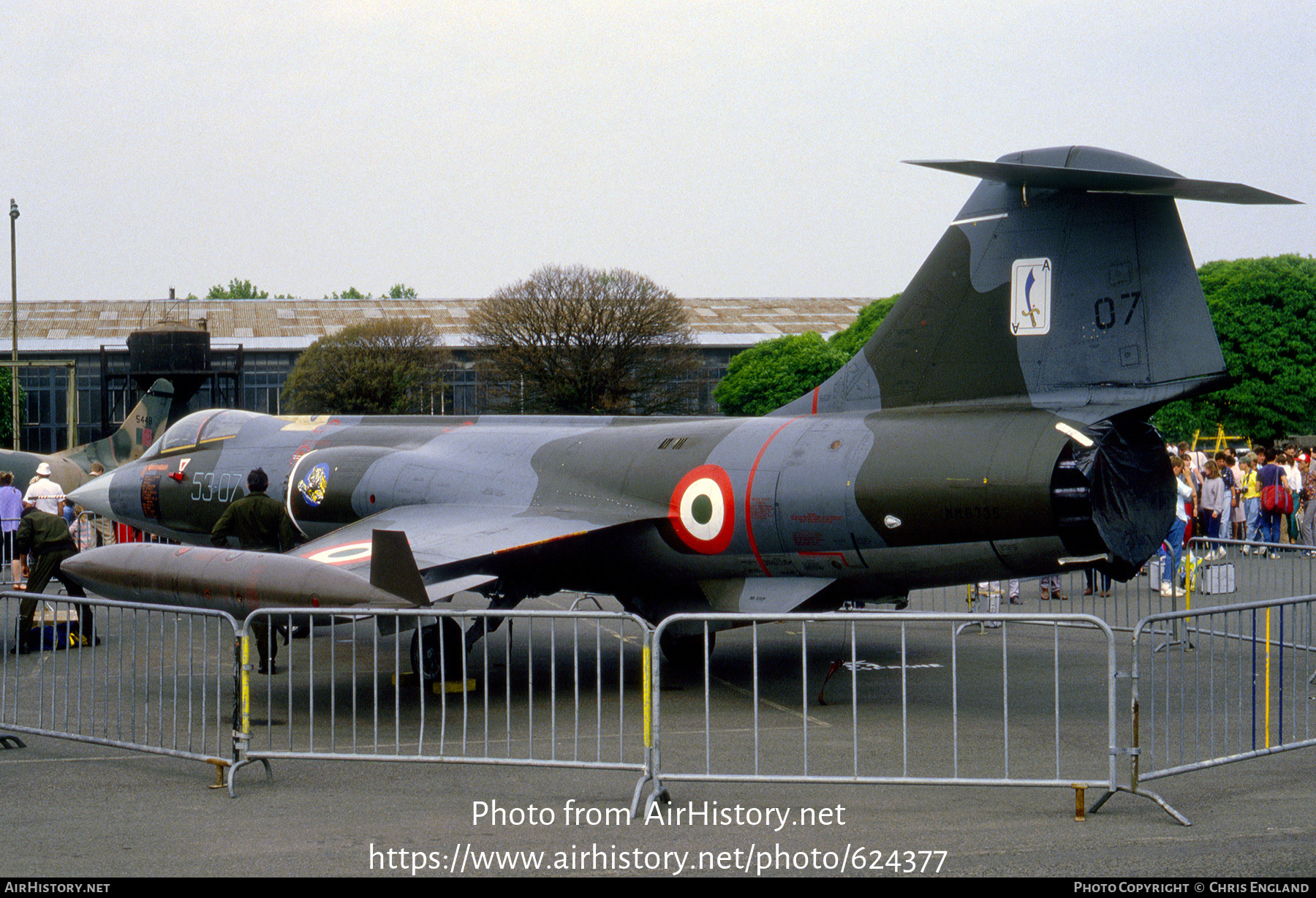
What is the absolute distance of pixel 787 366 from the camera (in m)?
55.5

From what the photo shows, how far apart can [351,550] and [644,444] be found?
2743mm

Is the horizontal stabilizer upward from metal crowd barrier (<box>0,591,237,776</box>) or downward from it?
upward

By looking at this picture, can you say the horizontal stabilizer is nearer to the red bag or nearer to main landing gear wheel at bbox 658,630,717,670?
main landing gear wheel at bbox 658,630,717,670

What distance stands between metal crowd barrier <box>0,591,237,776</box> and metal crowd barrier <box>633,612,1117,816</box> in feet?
9.84

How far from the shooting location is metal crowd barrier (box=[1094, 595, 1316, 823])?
253 inches

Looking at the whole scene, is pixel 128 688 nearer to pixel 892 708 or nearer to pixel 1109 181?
pixel 892 708

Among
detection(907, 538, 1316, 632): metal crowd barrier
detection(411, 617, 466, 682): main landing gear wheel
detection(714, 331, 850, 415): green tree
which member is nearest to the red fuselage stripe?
detection(411, 617, 466, 682): main landing gear wheel

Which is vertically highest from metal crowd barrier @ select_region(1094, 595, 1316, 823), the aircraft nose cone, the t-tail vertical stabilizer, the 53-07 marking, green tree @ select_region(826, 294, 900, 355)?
green tree @ select_region(826, 294, 900, 355)

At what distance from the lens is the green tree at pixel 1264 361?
4788cm

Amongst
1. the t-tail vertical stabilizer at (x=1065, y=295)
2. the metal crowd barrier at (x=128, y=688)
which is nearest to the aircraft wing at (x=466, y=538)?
the metal crowd barrier at (x=128, y=688)

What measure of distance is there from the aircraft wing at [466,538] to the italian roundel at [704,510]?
0.64 ft

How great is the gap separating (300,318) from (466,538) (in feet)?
205

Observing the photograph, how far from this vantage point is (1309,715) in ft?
28.0

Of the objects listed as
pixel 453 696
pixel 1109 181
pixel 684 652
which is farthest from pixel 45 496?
pixel 1109 181
